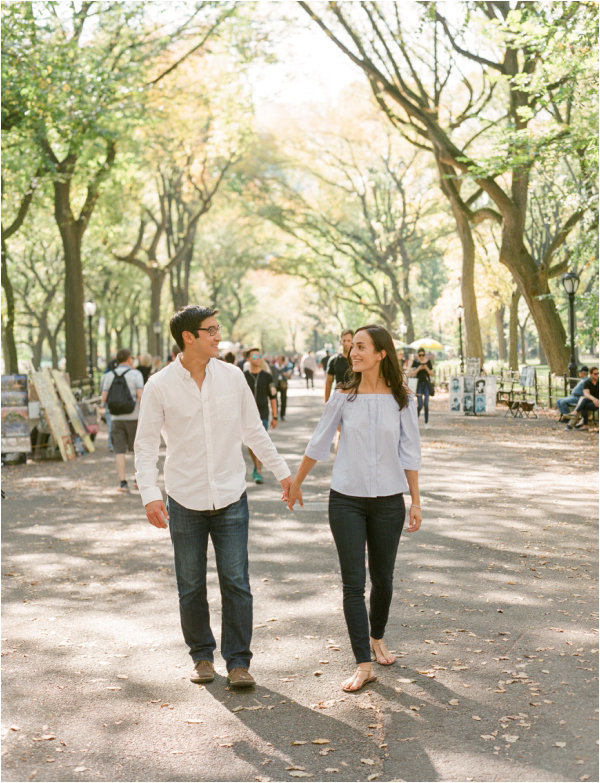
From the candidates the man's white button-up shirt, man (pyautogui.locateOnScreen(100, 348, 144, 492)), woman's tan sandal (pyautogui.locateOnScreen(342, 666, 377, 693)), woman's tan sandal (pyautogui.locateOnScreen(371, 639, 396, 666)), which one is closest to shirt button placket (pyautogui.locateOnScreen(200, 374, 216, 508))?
the man's white button-up shirt

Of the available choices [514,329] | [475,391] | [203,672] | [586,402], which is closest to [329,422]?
[203,672]

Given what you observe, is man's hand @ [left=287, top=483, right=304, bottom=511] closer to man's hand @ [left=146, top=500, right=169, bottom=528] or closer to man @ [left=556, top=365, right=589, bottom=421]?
man's hand @ [left=146, top=500, right=169, bottom=528]

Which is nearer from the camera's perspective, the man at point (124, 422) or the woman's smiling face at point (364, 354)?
the woman's smiling face at point (364, 354)

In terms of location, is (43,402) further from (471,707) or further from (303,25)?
(471,707)

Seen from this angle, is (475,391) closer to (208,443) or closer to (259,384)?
(259,384)

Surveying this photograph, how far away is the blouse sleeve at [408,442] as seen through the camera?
17.9ft

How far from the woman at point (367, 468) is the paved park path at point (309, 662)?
0.45m

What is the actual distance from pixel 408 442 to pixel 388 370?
0.39 m

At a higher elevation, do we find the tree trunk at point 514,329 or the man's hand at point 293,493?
the tree trunk at point 514,329

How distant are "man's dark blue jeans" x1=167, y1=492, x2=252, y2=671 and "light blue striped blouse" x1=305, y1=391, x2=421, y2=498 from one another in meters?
0.59

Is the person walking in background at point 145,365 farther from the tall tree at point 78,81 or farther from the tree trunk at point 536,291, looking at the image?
the tree trunk at point 536,291

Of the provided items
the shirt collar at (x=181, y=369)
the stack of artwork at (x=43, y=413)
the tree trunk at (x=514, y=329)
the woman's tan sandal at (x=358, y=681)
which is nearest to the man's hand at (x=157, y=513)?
the shirt collar at (x=181, y=369)

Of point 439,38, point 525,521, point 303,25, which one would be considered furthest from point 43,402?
point 439,38

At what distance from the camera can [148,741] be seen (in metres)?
4.65
